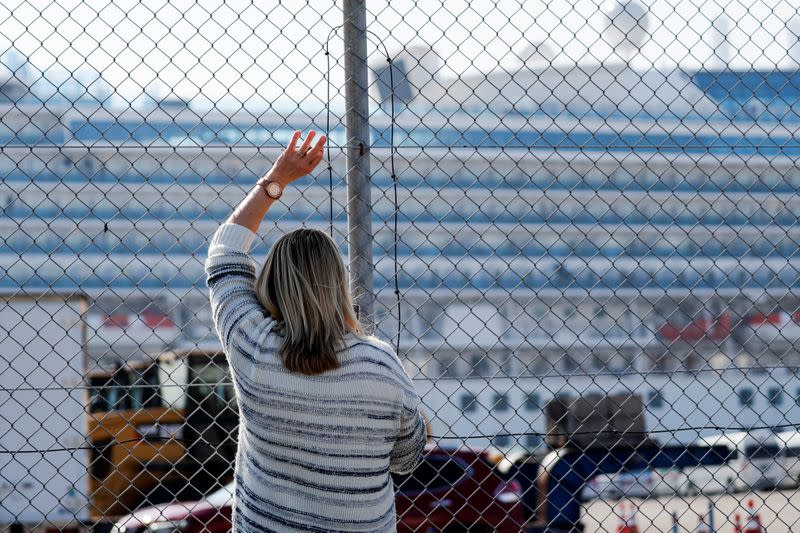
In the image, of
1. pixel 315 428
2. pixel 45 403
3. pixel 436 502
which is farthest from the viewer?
pixel 45 403

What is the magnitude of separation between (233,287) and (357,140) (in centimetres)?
64

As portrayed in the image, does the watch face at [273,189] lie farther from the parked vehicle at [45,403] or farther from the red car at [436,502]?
the parked vehicle at [45,403]

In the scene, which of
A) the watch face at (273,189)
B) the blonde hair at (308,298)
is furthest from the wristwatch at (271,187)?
the blonde hair at (308,298)

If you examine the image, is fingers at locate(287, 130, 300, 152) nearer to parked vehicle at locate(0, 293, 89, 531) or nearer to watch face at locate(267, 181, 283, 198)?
watch face at locate(267, 181, 283, 198)

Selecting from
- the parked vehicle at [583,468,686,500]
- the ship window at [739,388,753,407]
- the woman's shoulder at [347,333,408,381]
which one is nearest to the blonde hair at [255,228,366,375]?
the woman's shoulder at [347,333,408,381]

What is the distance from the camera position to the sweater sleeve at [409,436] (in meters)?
1.61

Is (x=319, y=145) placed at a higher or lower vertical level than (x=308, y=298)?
higher

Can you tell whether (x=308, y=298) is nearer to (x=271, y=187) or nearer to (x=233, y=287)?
(x=233, y=287)

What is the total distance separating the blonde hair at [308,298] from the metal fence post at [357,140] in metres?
0.56

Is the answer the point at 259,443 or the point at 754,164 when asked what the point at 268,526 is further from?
the point at 754,164

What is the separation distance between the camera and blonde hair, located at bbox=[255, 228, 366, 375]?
4.98 feet

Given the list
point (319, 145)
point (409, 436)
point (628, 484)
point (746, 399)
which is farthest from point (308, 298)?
point (628, 484)

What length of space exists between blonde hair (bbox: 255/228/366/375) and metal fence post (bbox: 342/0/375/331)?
0.56 meters

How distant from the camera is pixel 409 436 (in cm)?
165
